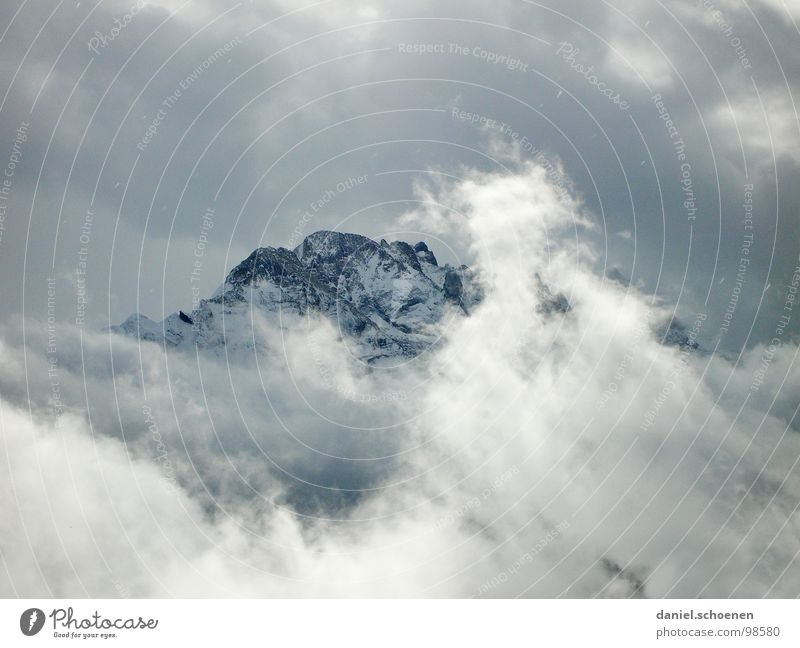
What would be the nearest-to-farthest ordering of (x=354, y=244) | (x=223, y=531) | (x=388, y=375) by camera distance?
(x=223, y=531) < (x=354, y=244) < (x=388, y=375)

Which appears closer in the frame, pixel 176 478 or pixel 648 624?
pixel 648 624

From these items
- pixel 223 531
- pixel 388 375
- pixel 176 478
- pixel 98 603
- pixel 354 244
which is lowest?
pixel 98 603

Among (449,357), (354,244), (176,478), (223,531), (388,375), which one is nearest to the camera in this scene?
(176,478)

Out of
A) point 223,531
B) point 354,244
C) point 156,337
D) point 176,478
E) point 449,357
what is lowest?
point 223,531

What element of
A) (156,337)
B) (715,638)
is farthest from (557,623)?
(156,337)

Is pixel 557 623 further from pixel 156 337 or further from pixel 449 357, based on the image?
pixel 449 357

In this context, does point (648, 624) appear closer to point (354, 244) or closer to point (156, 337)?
point (156, 337)

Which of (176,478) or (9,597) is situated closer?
(9,597)

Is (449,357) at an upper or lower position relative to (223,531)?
upper

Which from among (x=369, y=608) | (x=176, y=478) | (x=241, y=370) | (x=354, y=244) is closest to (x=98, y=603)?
(x=176, y=478)
